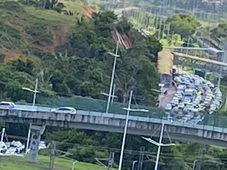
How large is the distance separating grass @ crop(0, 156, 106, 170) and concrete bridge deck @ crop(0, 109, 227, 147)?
1.85 m

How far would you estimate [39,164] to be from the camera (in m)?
45.2

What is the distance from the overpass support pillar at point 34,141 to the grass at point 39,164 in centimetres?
37

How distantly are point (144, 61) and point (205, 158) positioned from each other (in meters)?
15.1

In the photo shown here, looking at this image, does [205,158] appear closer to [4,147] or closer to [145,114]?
[145,114]

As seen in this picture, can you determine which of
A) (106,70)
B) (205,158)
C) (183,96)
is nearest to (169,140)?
(205,158)

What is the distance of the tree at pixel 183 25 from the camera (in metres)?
113

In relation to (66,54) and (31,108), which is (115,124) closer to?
(31,108)

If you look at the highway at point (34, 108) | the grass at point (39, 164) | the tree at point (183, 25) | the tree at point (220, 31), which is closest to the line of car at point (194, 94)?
the grass at point (39, 164)

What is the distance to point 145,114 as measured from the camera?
47844 millimetres

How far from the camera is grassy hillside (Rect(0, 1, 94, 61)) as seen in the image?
73438 mm

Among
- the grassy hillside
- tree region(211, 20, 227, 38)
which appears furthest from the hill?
tree region(211, 20, 227, 38)

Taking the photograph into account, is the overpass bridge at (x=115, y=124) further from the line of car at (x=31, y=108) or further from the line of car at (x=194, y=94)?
the line of car at (x=194, y=94)

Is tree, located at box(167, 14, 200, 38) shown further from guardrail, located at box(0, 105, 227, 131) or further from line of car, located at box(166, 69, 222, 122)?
guardrail, located at box(0, 105, 227, 131)

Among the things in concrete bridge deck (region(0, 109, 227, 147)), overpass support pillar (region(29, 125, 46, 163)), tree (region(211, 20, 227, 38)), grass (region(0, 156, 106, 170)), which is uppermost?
tree (region(211, 20, 227, 38))
